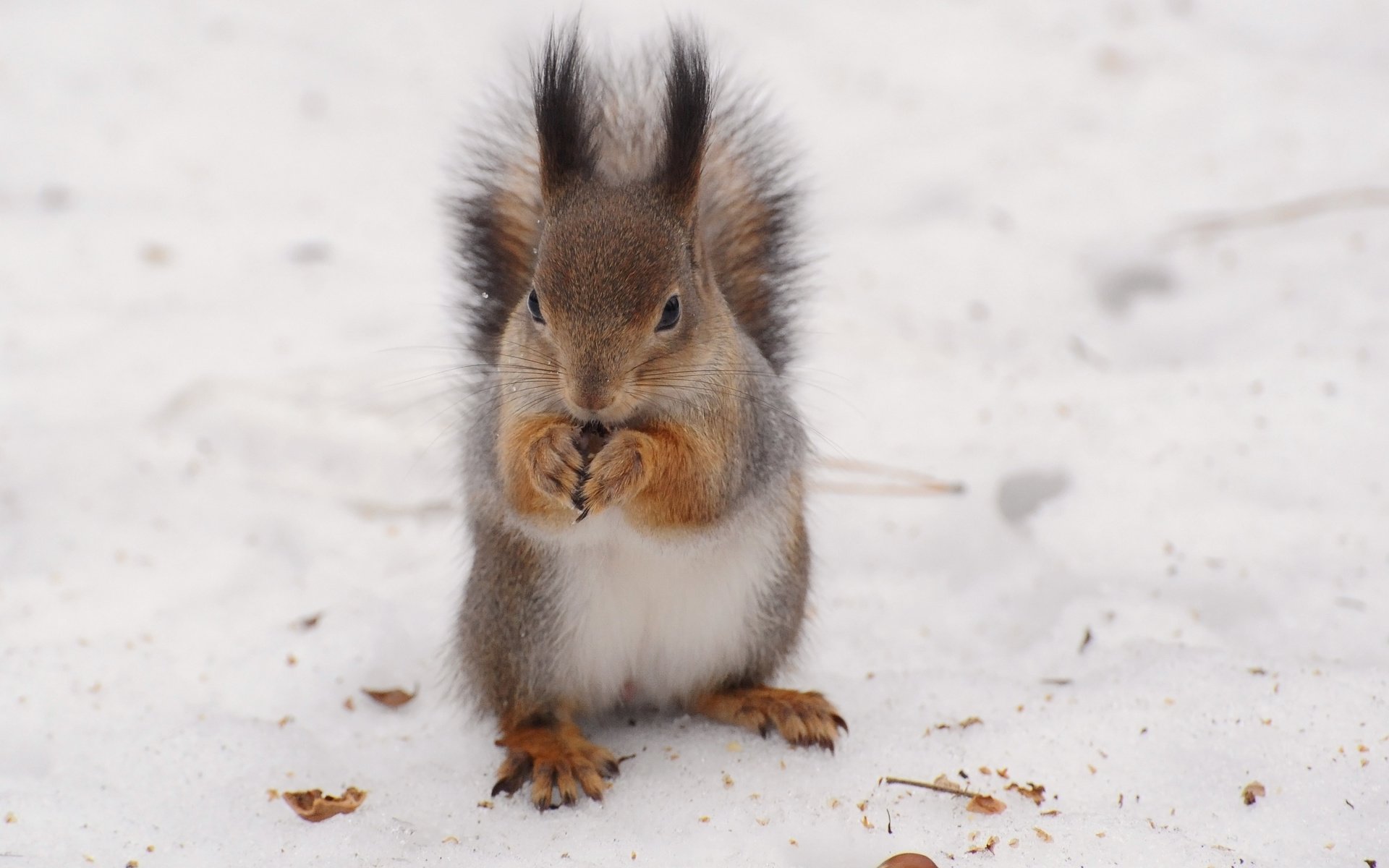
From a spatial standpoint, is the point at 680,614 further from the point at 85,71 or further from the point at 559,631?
the point at 85,71

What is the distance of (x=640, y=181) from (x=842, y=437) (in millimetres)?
1291

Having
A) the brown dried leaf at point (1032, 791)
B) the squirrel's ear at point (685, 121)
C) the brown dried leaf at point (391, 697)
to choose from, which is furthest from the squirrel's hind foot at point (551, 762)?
the squirrel's ear at point (685, 121)

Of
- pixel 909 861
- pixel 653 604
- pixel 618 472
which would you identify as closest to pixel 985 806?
pixel 909 861

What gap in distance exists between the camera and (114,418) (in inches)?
118

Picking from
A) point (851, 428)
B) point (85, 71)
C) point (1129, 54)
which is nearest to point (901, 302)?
point (851, 428)

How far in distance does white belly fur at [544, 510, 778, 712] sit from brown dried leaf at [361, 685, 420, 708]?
37 centimetres

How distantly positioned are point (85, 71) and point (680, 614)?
335cm

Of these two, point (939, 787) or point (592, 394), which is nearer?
point (592, 394)

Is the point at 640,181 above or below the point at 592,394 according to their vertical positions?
above

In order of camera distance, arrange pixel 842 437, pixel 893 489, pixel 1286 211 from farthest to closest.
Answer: pixel 1286 211
pixel 842 437
pixel 893 489

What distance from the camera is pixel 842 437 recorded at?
309 cm

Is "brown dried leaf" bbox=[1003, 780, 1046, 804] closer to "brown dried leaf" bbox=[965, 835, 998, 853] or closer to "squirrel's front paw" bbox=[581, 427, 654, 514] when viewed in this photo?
"brown dried leaf" bbox=[965, 835, 998, 853]

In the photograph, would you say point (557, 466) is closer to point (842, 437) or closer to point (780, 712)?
point (780, 712)

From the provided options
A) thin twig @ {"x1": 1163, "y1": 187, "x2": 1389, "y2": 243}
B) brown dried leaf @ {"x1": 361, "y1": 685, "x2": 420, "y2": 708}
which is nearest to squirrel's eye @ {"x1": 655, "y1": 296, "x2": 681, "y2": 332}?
brown dried leaf @ {"x1": 361, "y1": 685, "x2": 420, "y2": 708}
